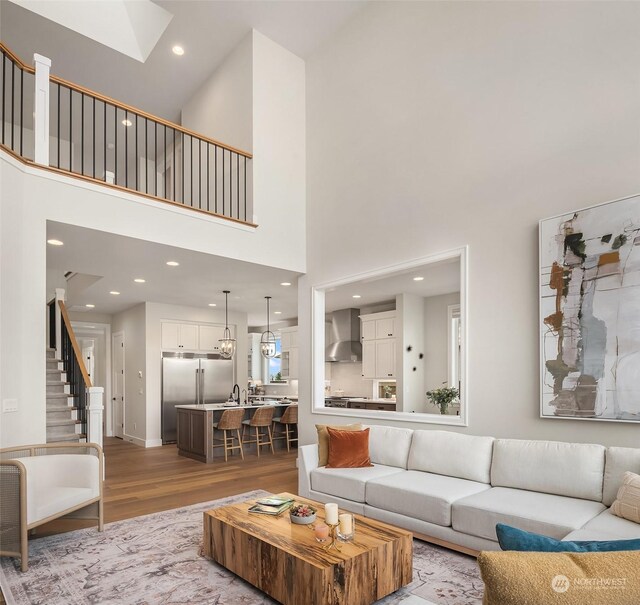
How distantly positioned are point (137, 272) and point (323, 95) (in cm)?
360

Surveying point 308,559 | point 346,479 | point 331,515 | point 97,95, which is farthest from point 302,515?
point 97,95

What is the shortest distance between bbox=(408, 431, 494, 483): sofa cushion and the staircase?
4.13 m

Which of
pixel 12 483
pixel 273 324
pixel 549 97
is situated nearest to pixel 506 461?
pixel 549 97

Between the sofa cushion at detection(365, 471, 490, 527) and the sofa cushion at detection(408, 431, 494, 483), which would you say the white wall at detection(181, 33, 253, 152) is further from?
the sofa cushion at detection(365, 471, 490, 527)

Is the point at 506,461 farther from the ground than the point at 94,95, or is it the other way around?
the point at 94,95

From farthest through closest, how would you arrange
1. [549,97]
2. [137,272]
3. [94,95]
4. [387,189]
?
[137,272] → [387,189] → [94,95] → [549,97]

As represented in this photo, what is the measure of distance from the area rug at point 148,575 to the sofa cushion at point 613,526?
30.9 inches

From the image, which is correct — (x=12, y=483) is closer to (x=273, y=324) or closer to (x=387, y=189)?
(x=387, y=189)

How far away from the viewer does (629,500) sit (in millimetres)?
2758

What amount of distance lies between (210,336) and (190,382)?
42.5 inches

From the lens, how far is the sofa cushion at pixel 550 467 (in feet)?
10.5

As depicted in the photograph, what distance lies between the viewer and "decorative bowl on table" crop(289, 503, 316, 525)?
3039 mm

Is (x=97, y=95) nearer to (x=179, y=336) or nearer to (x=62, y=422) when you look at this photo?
(x=62, y=422)

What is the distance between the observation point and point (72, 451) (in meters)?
4.08
